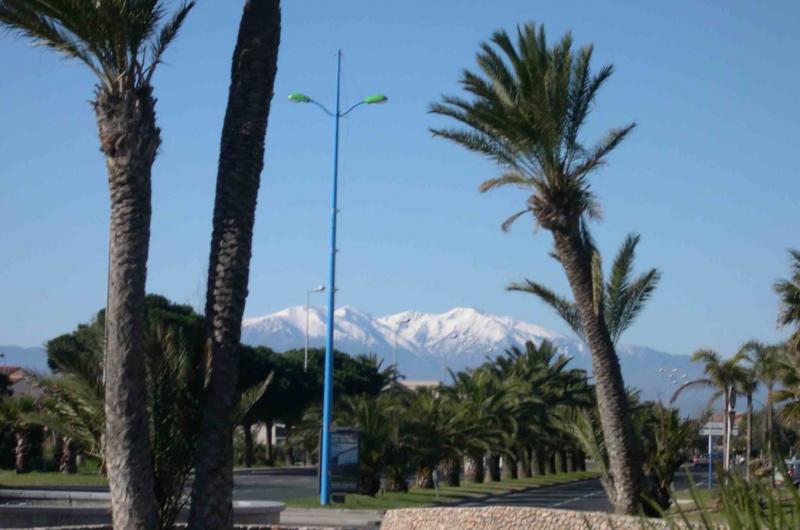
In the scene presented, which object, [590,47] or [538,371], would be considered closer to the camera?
[590,47]

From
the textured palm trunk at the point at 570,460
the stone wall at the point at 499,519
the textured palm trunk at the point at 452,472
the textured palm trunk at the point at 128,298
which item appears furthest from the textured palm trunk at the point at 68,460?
the textured palm trunk at the point at 128,298

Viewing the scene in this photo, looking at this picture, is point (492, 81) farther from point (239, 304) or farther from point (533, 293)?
point (239, 304)

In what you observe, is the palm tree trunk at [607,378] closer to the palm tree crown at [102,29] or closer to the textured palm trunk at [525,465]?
the palm tree crown at [102,29]

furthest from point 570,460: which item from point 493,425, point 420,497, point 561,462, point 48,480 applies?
point 48,480

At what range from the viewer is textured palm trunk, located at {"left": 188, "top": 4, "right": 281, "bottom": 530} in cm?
1396

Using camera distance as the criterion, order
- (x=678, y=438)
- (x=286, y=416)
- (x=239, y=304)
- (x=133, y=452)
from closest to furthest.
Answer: (x=133, y=452) → (x=239, y=304) → (x=678, y=438) → (x=286, y=416)

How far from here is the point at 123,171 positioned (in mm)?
13781

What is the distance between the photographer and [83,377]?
49.0ft

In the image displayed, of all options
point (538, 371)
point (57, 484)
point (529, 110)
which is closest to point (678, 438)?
point (529, 110)

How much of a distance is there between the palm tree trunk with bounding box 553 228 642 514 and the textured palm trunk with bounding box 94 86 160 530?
10382mm

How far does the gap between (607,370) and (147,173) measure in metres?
10.9

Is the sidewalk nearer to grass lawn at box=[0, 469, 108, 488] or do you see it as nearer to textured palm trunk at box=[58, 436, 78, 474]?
grass lawn at box=[0, 469, 108, 488]

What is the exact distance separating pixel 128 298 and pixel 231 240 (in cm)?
156

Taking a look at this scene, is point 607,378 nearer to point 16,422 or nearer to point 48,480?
point 48,480
